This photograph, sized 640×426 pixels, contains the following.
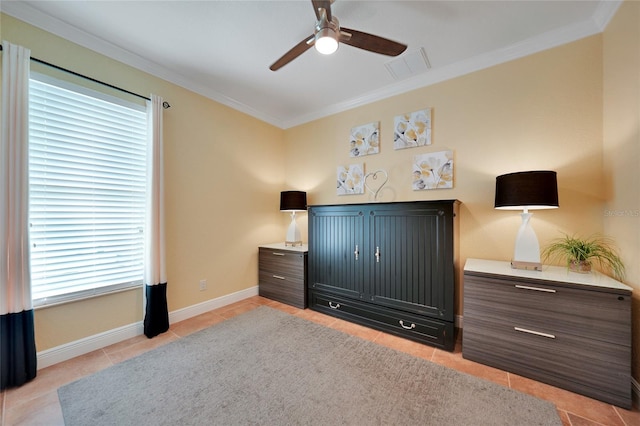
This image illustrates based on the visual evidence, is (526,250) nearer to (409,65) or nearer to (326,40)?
(409,65)

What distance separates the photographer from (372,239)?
2.45 meters

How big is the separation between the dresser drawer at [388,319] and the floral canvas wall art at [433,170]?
53.5 inches

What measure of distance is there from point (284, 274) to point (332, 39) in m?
2.56

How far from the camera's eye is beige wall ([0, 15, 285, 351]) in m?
1.93

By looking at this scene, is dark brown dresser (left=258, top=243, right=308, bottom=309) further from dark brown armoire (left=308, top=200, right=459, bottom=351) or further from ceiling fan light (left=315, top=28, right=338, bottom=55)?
ceiling fan light (left=315, top=28, right=338, bottom=55)

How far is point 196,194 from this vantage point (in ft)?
9.12

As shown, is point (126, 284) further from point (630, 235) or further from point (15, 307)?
point (630, 235)

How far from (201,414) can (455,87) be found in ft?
11.3

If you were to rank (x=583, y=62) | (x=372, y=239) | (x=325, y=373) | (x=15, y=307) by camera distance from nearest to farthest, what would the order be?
(x=15, y=307) < (x=325, y=373) < (x=583, y=62) < (x=372, y=239)

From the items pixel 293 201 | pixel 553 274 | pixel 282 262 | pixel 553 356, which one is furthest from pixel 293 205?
pixel 553 356

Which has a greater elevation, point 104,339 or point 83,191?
point 83,191

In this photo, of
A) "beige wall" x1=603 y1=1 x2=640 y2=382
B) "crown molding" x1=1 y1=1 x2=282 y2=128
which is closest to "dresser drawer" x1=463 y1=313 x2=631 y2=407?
"beige wall" x1=603 y1=1 x2=640 y2=382

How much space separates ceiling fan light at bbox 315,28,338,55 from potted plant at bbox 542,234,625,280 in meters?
2.25

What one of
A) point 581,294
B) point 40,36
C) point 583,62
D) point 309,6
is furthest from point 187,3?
point 581,294
